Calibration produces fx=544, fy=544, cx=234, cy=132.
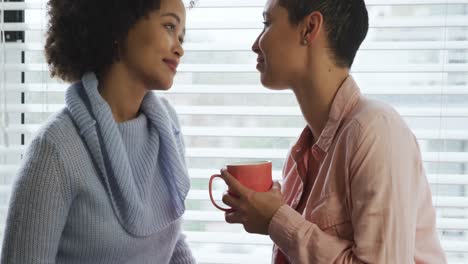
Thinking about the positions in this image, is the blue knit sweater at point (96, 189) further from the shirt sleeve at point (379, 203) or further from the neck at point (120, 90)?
the shirt sleeve at point (379, 203)

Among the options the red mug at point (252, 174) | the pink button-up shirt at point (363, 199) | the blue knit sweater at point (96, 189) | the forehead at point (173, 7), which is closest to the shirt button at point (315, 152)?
the pink button-up shirt at point (363, 199)

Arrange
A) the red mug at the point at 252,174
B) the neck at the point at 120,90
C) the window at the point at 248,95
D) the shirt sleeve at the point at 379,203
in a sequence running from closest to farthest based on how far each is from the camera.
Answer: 1. the shirt sleeve at the point at 379,203
2. the red mug at the point at 252,174
3. the neck at the point at 120,90
4. the window at the point at 248,95

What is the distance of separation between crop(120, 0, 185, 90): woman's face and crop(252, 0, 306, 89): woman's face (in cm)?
20

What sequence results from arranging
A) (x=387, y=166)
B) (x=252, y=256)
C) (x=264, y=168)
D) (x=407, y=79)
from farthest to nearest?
(x=252, y=256) < (x=407, y=79) < (x=264, y=168) < (x=387, y=166)

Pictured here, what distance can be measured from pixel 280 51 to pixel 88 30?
43 centimetres

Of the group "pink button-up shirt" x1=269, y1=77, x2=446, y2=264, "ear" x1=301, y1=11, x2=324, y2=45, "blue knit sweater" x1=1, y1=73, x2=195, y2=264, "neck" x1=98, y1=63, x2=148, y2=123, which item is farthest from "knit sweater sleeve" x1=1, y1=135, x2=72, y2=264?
"ear" x1=301, y1=11, x2=324, y2=45

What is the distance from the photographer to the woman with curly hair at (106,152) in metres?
1.06

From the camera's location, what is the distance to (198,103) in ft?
5.23

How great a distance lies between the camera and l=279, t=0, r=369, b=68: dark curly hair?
3.72 ft

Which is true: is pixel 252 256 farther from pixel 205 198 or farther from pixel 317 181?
pixel 317 181

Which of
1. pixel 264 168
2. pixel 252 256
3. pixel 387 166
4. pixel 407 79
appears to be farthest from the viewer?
pixel 252 256

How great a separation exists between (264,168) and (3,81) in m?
0.98

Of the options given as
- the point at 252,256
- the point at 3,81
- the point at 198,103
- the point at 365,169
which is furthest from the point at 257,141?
the point at 3,81

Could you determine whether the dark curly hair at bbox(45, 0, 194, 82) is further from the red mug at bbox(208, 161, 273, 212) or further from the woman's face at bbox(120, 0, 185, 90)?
the red mug at bbox(208, 161, 273, 212)
